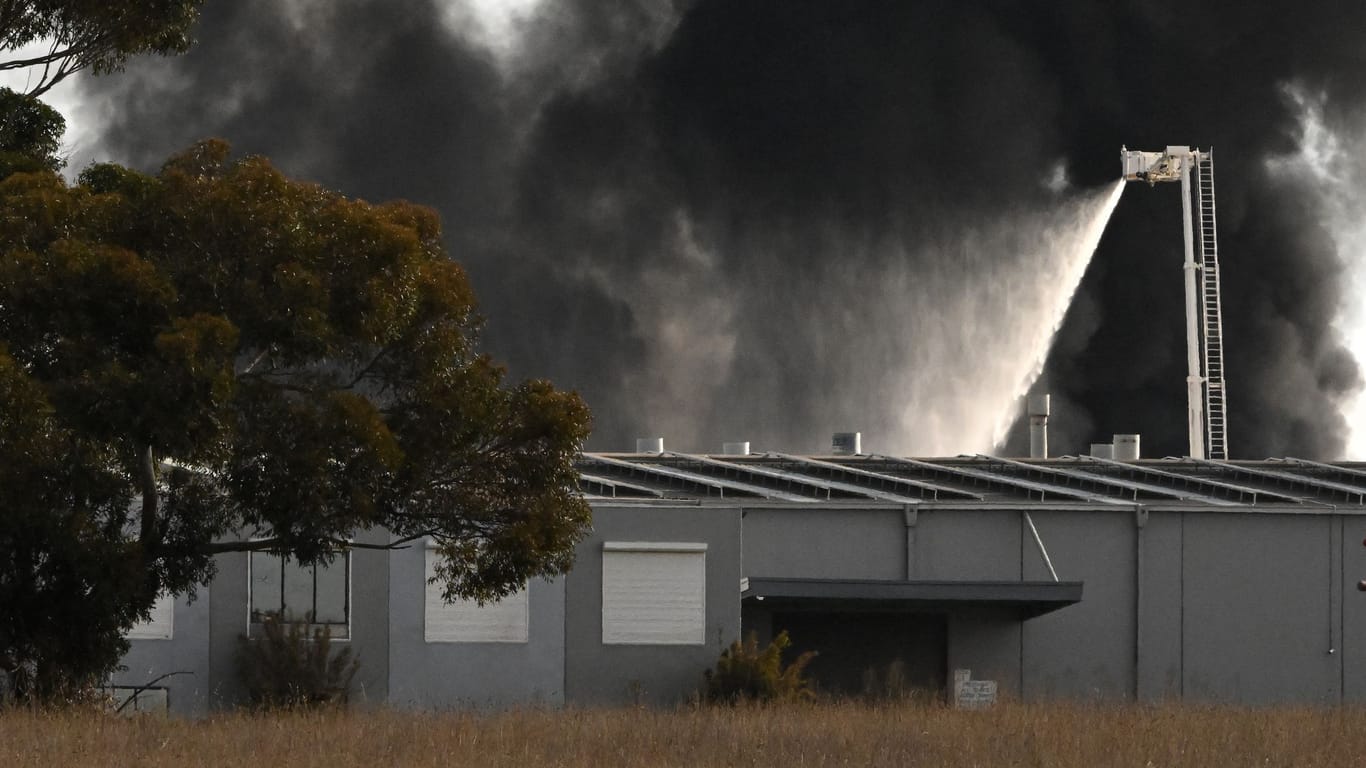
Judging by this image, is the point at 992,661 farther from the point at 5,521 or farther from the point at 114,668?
the point at 5,521

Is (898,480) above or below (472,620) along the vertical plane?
above

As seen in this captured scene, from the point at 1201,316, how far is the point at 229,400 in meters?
54.3

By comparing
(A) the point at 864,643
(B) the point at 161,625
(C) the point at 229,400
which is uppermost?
(C) the point at 229,400

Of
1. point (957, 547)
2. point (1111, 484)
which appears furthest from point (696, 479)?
point (1111, 484)

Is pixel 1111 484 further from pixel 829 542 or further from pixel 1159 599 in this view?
pixel 829 542

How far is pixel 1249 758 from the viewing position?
15.4 m

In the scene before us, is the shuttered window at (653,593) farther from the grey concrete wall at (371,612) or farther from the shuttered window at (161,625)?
the shuttered window at (161,625)

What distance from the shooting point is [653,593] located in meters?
35.8

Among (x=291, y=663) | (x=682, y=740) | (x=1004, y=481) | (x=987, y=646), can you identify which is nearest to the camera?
(x=682, y=740)

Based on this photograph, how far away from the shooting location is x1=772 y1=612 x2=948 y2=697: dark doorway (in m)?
40.7

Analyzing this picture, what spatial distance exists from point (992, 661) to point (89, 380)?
2535 cm

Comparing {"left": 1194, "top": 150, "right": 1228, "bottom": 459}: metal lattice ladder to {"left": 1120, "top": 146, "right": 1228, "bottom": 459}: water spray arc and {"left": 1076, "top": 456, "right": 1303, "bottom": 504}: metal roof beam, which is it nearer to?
{"left": 1120, "top": 146, "right": 1228, "bottom": 459}: water spray arc

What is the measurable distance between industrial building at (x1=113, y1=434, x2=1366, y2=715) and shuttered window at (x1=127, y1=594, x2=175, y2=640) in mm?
46

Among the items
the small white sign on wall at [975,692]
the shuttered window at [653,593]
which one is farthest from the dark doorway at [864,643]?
the small white sign on wall at [975,692]
